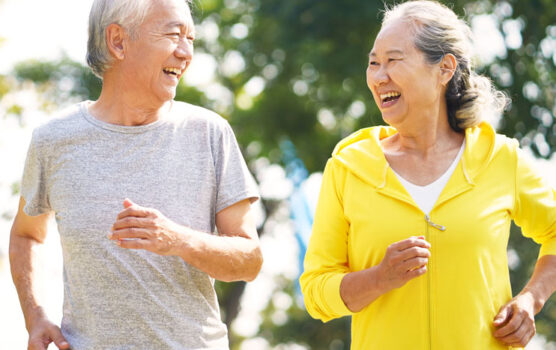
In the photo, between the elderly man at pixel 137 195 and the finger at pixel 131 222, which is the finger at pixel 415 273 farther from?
the finger at pixel 131 222

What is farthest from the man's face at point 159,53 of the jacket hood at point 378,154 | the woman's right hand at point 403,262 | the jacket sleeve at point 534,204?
the jacket sleeve at point 534,204

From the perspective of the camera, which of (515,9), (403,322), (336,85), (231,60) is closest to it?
(403,322)

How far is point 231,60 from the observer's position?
19672 millimetres

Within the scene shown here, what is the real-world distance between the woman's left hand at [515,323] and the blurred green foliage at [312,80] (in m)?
1.31

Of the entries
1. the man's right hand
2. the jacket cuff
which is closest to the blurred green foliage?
the jacket cuff

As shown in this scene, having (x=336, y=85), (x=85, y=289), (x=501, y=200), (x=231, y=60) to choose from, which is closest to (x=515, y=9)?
(x=336, y=85)

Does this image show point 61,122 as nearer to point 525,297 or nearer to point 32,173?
point 32,173

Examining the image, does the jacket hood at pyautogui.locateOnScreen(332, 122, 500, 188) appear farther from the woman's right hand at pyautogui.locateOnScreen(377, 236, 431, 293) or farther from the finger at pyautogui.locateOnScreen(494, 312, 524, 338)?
the finger at pyautogui.locateOnScreen(494, 312, 524, 338)

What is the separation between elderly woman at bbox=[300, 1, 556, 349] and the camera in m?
2.96

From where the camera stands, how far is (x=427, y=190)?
10.1 ft

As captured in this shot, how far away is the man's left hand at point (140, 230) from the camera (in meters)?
2.64

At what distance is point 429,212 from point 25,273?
64.7 inches

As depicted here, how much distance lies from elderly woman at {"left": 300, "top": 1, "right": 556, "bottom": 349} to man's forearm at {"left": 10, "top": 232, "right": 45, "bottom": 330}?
1088mm

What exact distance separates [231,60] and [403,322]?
1710 cm
